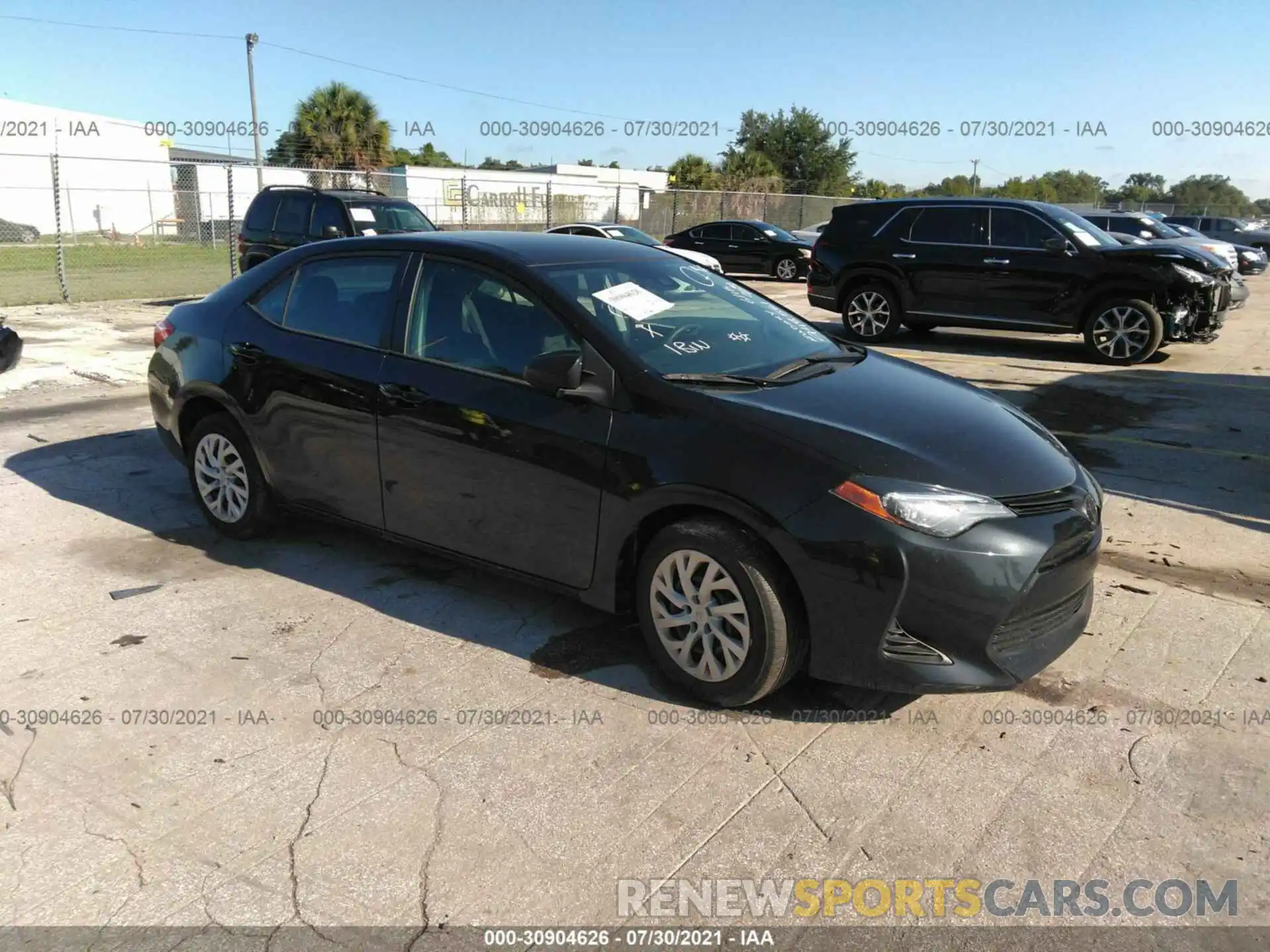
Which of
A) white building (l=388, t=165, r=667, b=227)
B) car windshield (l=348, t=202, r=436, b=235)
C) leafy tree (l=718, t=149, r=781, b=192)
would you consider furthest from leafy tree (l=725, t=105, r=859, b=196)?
car windshield (l=348, t=202, r=436, b=235)

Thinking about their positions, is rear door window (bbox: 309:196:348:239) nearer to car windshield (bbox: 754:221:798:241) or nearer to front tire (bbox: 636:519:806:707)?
front tire (bbox: 636:519:806:707)

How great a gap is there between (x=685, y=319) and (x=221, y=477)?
8.87 feet

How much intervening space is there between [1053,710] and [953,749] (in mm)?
517

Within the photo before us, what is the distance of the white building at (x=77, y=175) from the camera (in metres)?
39.2

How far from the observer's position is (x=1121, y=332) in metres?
11.4

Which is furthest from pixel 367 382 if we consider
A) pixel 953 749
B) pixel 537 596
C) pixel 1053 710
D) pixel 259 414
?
pixel 1053 710

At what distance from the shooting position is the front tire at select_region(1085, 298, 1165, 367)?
439 inches

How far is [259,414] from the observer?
4.95 metres

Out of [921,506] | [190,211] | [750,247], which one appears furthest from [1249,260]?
[190,211]

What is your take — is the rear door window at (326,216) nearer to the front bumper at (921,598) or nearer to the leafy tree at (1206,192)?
the front bumper at (921,598)

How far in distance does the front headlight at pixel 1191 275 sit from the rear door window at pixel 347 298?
31.6ft

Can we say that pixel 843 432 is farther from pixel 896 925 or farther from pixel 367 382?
pixel 367 382

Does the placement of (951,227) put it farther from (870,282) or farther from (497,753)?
(497,753)

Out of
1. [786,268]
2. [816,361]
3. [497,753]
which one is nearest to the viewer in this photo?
[497,753]
